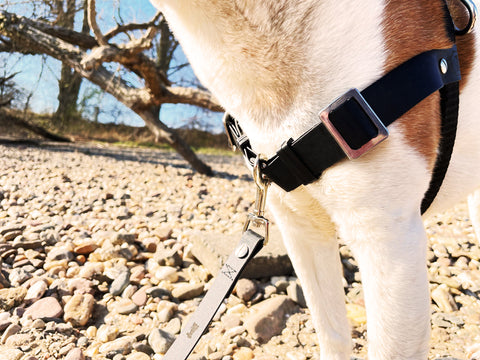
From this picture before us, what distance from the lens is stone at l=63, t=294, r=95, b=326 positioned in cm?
201

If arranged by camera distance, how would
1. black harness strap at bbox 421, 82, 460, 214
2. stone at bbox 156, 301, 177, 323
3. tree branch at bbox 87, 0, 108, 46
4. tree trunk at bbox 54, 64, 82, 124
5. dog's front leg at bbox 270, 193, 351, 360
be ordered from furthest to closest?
tree trunk at bbox 54, 64, 82, 124
tree branch at bbox 87, 0, 108, 46
stone at bbox 156, 301, 177, 323
dog's front leg at bbox 270, 193, 351, 360
black harness strap at bbox 421, 82, 460, 214

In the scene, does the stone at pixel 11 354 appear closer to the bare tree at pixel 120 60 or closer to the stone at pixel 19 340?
the stone at pixel 19 340

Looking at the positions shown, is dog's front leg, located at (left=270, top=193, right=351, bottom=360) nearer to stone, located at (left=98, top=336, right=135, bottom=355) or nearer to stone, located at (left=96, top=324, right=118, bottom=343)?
stone, located at (left=98, top=336, right=135, bottom=355)

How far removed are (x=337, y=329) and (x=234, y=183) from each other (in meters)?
5.08

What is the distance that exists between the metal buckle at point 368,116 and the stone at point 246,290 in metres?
1.65

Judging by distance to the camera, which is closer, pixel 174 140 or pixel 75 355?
pixel 75 355

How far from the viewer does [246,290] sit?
2.35 m

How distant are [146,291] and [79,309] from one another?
436mm

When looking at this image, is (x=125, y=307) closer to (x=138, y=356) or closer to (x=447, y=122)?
(x=138, y=356)

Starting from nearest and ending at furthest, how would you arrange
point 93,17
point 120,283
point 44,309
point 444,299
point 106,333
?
point 106,333
point 44,309
point 444,299
point 120,283
point 93,17

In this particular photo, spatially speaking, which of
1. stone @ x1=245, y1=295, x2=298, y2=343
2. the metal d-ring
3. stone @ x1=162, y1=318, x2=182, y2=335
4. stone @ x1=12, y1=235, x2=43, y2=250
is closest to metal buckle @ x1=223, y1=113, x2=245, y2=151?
the metal d-ring

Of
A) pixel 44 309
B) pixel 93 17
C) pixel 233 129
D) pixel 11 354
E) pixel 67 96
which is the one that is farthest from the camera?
pixel 67 96

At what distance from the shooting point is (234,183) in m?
6.48

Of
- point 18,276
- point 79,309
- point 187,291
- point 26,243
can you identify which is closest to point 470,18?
point 187,291
